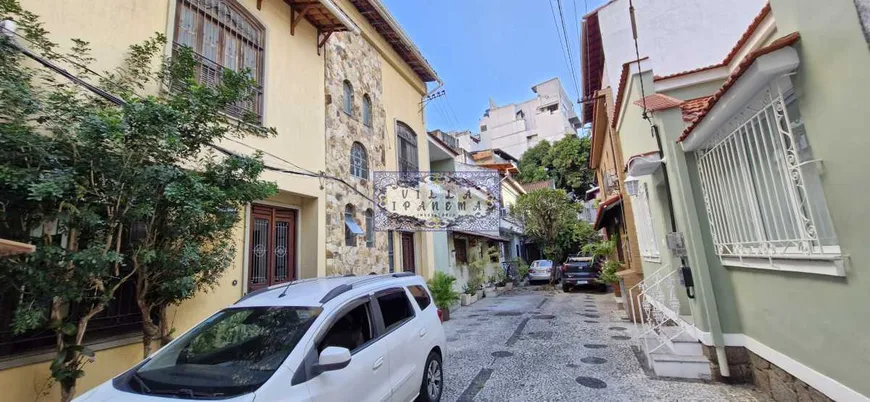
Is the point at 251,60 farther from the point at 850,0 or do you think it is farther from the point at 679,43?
the point at 679,43

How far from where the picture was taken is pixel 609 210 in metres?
13.1

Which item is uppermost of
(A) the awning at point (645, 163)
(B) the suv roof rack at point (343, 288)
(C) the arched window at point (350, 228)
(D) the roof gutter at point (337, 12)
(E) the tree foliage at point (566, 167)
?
(E) the tree foliage at point (566, 167)

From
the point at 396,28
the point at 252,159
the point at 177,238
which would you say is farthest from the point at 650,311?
the point at 396,28

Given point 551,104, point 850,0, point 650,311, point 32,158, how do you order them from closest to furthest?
point 850,0, point 32,158, point 650,311, point 551,104

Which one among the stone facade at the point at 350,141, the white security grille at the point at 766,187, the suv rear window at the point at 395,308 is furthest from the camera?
the stone facade at the point at 350,141

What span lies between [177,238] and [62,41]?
2.72m

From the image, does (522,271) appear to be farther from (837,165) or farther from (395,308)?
(837,165)

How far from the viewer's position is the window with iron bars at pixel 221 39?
19.7 ft

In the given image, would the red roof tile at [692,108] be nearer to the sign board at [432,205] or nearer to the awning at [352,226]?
the sign board at [432,205]

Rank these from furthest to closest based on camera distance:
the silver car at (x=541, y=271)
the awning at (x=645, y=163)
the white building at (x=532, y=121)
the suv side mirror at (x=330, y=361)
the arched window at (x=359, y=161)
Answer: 1. the white building at (x=532, y=121)
2. the silver car at (x=541, y=271)
3. the arched window at (x=359, y=161)
4. the awning at (x=645, y=163)
5. the suv side mirror at (x=330, y=361)

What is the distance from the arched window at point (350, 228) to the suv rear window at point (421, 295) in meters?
3.97

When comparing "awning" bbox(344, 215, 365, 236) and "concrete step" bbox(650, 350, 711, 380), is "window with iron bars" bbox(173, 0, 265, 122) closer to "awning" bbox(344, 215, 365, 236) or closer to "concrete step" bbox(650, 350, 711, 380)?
"awning" bbox(344, 215, 365, 236)

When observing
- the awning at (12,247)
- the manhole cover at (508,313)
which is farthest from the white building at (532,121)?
the awning at (12,247)

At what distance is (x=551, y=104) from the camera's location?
46.2m
